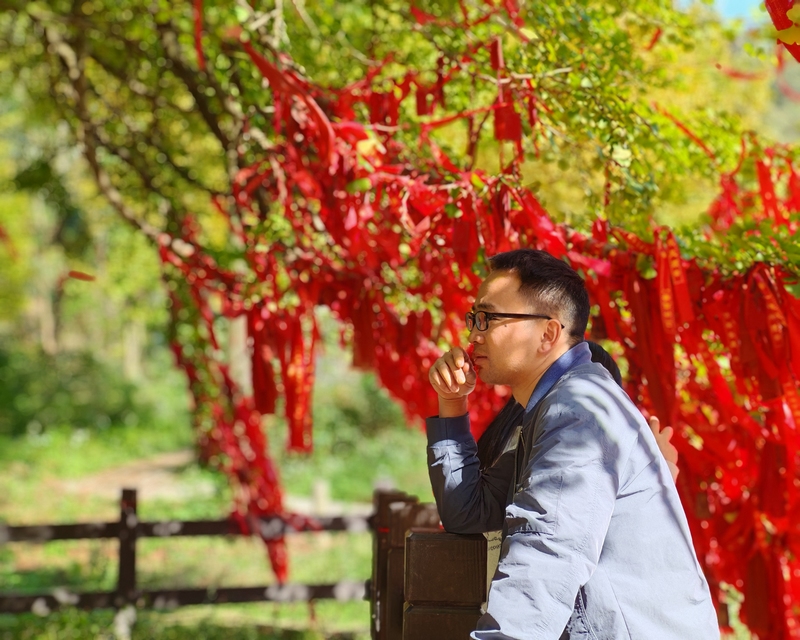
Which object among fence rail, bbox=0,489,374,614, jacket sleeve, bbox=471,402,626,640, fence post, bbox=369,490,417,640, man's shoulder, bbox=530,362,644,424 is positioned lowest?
fence rail, bbox=0,489,374,614

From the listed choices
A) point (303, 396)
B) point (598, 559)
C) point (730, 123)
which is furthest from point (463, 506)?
point (730, 123)

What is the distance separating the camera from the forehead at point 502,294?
1.78m

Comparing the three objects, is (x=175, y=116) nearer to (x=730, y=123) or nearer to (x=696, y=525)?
(x=730, y=123)

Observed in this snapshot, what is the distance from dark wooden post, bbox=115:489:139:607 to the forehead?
4.13m

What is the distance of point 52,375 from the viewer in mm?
18266

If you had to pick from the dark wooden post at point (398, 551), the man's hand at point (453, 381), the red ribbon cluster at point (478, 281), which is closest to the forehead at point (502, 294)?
the man's hand at point (453, 381)

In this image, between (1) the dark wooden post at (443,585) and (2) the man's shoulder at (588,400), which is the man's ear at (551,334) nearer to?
(2) the man's shoulder at (588,400)

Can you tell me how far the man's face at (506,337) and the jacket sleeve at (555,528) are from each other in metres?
0.26

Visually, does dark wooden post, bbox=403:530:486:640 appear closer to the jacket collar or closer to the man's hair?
the jacket collar

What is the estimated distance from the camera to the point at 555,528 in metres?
1.44

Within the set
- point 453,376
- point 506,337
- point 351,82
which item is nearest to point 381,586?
point 453,376

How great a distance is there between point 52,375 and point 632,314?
1750 cm

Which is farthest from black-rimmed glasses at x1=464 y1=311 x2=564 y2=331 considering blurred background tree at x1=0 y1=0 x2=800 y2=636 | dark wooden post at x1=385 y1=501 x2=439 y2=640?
blurred background tree at x1=0 y1=0 x2=800 y2=636

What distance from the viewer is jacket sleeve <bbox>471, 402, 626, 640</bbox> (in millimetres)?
1401
